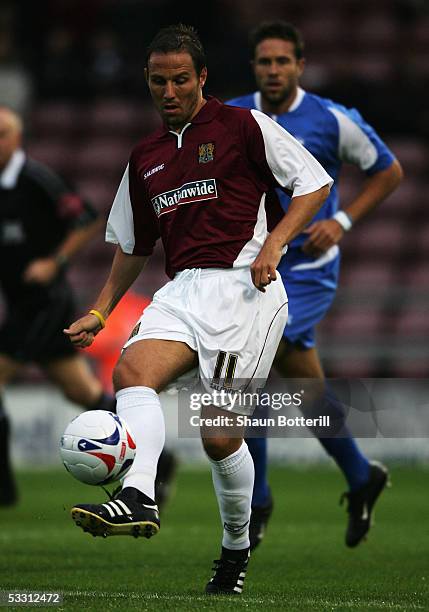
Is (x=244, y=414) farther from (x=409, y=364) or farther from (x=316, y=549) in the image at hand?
(x=409, y=364)

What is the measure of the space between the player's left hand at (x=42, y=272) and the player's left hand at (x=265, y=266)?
4091 millimetres

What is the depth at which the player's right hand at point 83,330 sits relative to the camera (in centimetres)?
521

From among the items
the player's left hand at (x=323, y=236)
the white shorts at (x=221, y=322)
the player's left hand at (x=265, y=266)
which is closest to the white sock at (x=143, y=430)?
the white shorts at (x=221, y=322)

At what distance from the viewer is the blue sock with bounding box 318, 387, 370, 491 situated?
7.07 m

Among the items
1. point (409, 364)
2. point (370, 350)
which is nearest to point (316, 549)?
point (370, 350)

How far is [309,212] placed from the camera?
523 cm

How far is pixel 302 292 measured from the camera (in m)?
6.95

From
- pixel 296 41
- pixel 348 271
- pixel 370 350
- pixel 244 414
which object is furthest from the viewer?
pixel 348 271

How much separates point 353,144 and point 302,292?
2.70ft

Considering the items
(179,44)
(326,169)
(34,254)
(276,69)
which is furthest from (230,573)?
(34,254)

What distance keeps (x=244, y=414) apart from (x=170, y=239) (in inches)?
31.0

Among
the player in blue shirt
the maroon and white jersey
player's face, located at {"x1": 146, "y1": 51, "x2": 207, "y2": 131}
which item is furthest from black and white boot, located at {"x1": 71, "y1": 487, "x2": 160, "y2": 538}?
the player in blue shirt

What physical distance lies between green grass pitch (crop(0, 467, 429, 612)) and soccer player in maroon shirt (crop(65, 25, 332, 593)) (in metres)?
0.42

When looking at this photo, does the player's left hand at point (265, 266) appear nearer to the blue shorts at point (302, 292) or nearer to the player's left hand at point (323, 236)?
the player's left hand at point (323, 236)
